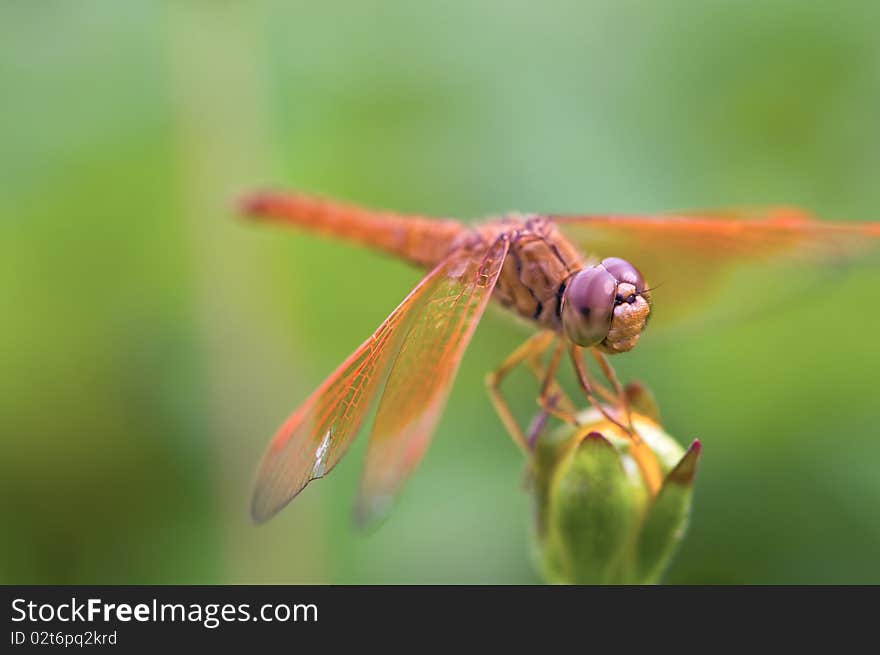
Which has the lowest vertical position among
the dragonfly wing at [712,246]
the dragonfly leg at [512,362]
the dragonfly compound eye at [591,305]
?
the dragonfly compound eye at [591,305]

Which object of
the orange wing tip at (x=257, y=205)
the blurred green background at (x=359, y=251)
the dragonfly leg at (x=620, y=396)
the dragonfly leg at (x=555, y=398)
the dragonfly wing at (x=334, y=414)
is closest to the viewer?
the dragonfly wing at (x=334, y=414)

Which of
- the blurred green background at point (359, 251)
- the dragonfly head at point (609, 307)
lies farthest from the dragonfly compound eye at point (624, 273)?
the blurred green background at point (359, 251)

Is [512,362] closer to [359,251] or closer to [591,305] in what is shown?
[591,305]

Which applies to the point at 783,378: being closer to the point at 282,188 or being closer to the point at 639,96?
the point at 639,96

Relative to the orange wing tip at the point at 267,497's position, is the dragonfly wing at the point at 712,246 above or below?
above

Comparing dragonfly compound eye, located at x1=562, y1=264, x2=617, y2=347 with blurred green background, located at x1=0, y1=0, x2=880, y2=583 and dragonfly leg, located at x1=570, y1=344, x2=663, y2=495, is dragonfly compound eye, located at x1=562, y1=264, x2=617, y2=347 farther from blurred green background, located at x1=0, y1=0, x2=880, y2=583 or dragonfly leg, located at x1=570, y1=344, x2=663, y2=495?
blurred green background, located at x1=0, y1=0, x2=880, y2=583

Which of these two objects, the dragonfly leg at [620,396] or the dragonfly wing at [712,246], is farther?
the dragonfly wing at [712,246]

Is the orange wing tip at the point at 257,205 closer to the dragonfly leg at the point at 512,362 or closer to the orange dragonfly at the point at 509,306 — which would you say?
the orange dragonfly at the point at 509,306
